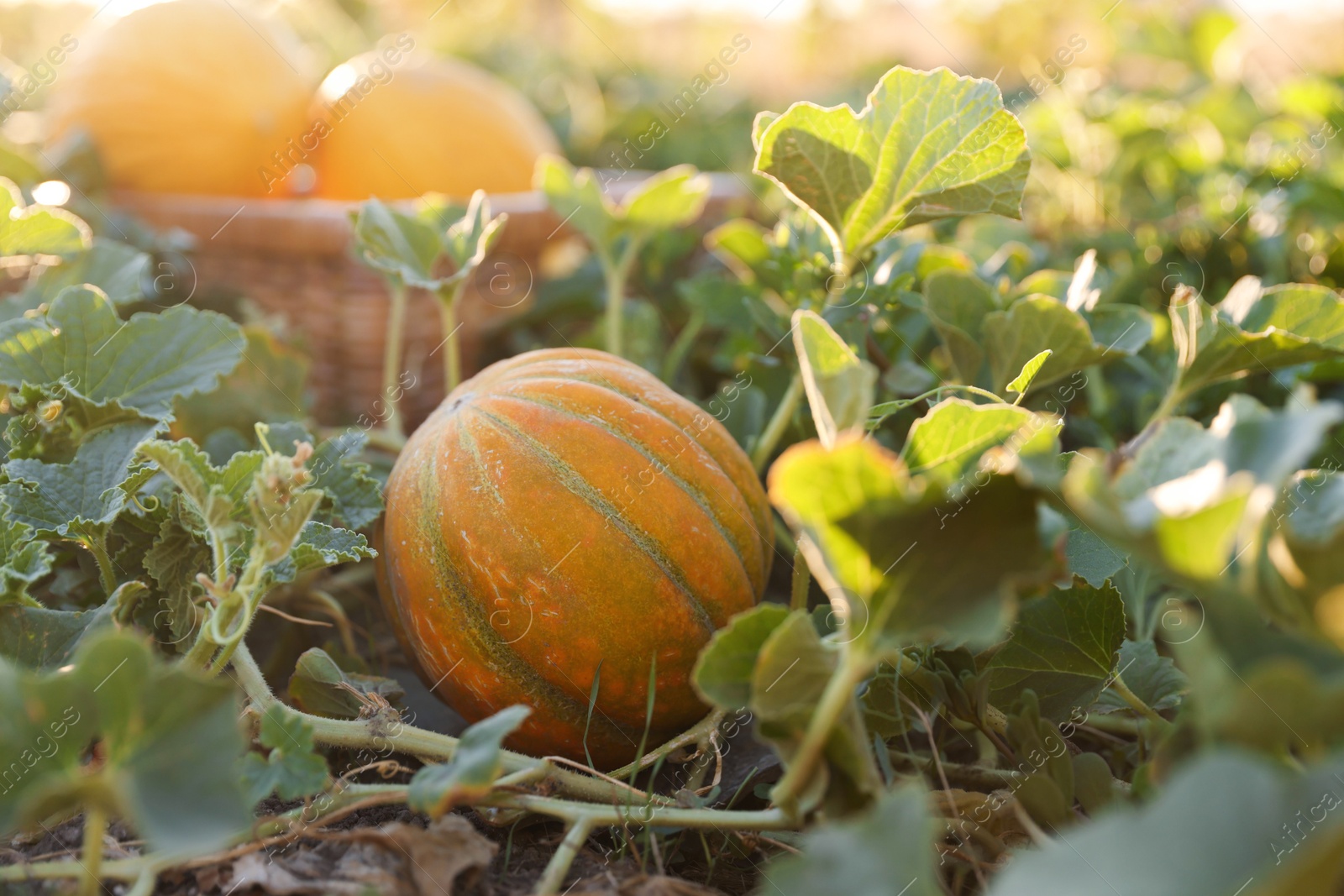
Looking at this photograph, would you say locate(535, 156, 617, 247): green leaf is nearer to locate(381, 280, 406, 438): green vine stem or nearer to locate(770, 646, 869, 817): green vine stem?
locate(381, 280, 406, 438): green vine stem

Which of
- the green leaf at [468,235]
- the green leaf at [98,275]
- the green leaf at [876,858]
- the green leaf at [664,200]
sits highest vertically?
the green leaf at [98,275]

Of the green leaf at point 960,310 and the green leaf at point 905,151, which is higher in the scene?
the green leaf at point 905,151

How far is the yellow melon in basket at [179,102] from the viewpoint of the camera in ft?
8.00

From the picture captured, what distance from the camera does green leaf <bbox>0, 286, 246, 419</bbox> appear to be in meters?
1.26

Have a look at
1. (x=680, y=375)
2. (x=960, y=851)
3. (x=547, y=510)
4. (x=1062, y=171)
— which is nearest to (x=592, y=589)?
(x=547, y=510)

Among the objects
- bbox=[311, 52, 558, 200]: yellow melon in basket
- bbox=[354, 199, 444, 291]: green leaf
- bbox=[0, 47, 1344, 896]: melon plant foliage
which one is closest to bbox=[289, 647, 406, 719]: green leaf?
bbox=[0, 47, 1344, 896]: melon plant foliage

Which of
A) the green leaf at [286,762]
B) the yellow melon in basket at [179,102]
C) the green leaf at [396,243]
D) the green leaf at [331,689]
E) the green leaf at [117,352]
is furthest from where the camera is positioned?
the yellow melon in basket at [179,102]

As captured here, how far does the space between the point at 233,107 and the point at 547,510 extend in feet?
5.94

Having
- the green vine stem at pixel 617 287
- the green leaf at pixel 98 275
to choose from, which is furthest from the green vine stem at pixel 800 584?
the green leaf at pixel 98 275

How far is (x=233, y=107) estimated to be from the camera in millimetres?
2465

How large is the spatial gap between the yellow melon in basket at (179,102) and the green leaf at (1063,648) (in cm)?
216

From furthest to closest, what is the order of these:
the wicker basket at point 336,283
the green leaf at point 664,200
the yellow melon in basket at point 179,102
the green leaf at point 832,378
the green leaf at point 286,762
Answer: the yellow melon in basket at point 179,102 → the wicker basket at point 336,283 → the green leaf at point 664,200 → the green leaf at point 286,762 → the green leaf at point 832,378

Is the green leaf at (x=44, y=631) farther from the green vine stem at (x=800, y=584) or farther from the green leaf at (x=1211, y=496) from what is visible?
the green leaf at (x=1211, y=496)

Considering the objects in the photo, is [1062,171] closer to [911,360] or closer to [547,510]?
[911,360]
